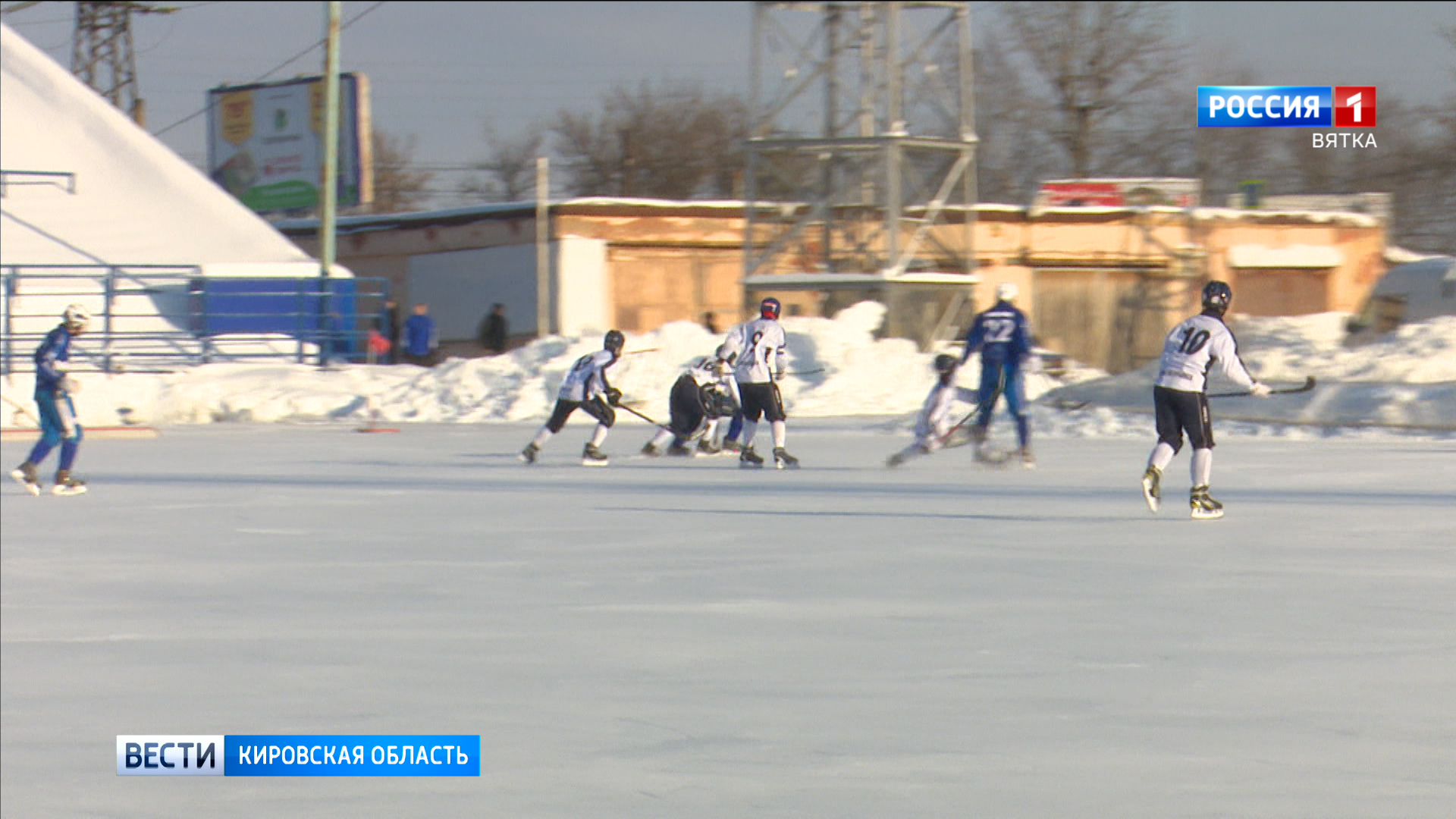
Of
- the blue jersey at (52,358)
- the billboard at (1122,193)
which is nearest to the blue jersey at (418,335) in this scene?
the billboard at (1122,193)

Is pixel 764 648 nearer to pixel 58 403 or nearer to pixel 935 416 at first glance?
pixel 58 403

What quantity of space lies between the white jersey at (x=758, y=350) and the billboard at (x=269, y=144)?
30989 mm

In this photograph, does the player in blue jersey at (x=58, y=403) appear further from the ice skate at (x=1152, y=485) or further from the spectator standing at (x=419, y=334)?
the spectator standing at (x=419, y=334)

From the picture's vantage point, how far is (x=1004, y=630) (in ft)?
27.6

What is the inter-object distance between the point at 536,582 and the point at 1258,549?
4.09 m

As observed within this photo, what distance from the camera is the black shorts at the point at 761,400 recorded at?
16797mm

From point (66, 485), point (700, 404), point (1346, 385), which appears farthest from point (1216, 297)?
point (1346, 385)

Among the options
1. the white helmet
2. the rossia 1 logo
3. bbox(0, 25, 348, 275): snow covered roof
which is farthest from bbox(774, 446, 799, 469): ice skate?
bbox(0, 25, 348, 275): snow covered roof

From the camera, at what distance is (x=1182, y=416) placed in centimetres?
1223

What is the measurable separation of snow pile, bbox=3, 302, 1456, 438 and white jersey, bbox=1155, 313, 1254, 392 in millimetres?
8873

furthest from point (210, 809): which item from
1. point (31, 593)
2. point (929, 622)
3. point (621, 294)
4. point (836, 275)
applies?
point (621, 294)

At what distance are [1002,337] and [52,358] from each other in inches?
306

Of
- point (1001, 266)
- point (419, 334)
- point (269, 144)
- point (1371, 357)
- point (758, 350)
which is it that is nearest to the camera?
point (758, 350)

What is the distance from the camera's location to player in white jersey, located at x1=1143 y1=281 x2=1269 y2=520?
12.1m
